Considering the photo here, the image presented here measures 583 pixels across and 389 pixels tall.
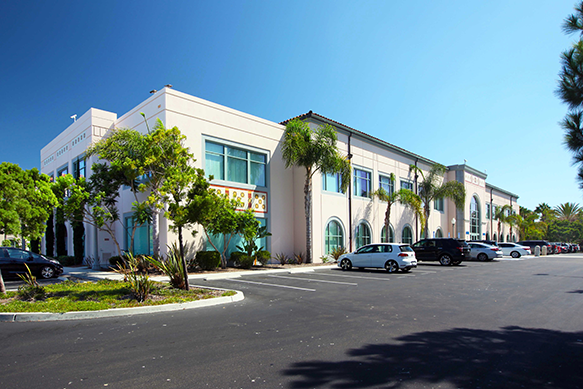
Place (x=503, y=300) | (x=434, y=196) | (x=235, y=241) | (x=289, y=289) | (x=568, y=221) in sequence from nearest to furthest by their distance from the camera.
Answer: (x=503, y=300) < (x=289, y=289) < (x=235, y=241) < (x=434, y=196) < (x=568, y=221)

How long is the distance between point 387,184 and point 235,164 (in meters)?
16.6

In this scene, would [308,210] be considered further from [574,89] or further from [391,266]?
[574,89]

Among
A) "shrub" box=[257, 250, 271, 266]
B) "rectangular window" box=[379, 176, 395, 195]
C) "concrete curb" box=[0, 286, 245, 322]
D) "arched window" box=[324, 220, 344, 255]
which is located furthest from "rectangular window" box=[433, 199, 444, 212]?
"concrete curb" box=[0, 286, 245, 322]

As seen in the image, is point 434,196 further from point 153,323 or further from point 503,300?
point 153,323

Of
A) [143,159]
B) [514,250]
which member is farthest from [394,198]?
[143,159]

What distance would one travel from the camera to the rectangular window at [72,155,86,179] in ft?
81.7

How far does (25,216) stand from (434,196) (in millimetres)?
34281

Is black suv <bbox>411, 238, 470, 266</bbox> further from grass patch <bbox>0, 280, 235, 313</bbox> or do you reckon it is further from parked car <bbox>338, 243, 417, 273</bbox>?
grass patch <bbox>0, 280, 235, 313</bbox>

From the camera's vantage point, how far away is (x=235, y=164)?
21.7 metres

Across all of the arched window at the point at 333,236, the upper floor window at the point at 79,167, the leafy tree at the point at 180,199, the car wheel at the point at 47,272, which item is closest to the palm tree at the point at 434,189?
the arched window at the point at 333,236

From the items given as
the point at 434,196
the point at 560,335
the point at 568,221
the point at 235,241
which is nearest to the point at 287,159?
the point at 235,241

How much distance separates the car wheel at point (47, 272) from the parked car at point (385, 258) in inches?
541

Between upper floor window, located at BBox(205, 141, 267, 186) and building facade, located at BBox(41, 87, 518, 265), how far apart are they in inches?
2.1

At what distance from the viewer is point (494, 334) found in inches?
270
